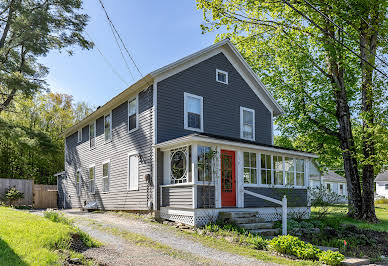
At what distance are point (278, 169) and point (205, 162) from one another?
3806 millimetres

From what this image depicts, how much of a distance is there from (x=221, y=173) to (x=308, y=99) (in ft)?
35.8

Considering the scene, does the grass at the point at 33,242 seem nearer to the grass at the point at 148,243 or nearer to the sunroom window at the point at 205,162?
the grass at the point at 148,243

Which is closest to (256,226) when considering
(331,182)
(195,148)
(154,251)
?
(195,148)

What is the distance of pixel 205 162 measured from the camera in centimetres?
1188

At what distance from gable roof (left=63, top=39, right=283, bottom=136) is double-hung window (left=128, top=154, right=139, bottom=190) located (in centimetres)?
271

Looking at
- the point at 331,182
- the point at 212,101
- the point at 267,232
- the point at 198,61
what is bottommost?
the point at 331,182

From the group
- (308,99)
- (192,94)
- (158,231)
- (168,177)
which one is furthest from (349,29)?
(158,231)

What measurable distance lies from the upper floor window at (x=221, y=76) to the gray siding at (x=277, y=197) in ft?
16.7

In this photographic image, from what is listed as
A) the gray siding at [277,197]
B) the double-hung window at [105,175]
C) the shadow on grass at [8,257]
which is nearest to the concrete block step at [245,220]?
the gray siding at [277,197]

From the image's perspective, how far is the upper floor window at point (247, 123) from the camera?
16077 mm

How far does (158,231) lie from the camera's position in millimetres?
10484

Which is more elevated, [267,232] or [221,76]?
[221,76]

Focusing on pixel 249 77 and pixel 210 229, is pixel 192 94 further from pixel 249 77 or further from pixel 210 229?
pixel 210 229

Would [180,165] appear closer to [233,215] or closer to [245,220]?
[233,215]
